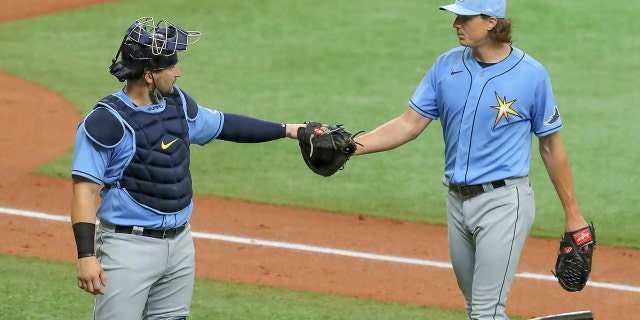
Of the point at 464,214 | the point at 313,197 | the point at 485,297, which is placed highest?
the point at 464,214

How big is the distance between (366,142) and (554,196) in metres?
4.35

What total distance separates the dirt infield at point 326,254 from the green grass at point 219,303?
0.22m

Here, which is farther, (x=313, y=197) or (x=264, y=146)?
(x=264, y=146)

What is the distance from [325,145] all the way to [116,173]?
1.19 meters

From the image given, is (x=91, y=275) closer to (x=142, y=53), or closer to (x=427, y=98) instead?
(x=142, y=53)

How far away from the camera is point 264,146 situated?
11.1 m

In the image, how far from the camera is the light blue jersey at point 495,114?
5547 mm

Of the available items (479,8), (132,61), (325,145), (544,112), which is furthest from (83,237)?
(544,112)

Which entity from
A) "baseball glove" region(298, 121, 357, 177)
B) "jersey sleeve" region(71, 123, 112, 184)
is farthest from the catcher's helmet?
"baseball glove" region(298, 121, 357, 177)

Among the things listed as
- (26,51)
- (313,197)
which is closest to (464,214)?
(313,197)

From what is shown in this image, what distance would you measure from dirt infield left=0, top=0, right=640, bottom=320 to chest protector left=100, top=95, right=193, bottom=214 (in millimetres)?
2835

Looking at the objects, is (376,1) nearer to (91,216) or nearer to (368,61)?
(368,61)

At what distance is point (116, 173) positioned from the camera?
5.11 meters

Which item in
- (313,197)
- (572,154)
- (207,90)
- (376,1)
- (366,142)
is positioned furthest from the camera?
(376,1)
